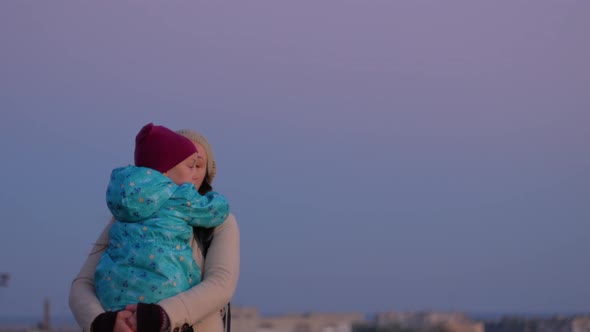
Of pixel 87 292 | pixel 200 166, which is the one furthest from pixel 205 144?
pixel 87 292

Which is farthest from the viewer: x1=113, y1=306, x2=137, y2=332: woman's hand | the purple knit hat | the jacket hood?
the purple knit hat

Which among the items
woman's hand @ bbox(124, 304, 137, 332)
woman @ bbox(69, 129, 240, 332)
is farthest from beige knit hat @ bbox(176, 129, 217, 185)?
woman's hand @ bbox(124, 304, 137, 332)

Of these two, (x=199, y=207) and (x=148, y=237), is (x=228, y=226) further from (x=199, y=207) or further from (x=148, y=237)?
(x=148, y=237)

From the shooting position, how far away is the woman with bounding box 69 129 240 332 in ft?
8.37

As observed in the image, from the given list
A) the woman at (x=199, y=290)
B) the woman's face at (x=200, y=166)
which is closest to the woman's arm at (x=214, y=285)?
the woman at (x=199, y=290)

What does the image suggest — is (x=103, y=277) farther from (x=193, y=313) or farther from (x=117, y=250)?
(x=193, y=313)

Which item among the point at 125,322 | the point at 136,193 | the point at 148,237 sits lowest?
the point at 125,322

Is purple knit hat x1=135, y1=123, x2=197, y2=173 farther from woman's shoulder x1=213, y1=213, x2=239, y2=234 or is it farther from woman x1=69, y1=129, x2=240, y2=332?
woman's shoulder x1=213, y1=213, x2=239, y2=234

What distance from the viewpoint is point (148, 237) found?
262cm

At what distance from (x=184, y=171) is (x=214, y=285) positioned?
0.34m

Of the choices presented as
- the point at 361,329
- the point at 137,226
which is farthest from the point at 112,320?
the point at 361,329

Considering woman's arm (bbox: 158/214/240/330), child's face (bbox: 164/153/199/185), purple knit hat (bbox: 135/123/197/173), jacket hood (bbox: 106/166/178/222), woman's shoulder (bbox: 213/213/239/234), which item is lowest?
woman's arm (bbox: 158/214/240/330)

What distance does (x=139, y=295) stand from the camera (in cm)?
258

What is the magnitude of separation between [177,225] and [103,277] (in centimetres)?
24
